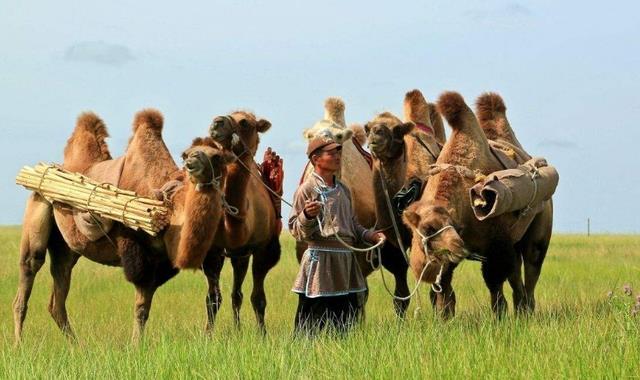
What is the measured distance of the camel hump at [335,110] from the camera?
991 centimetres

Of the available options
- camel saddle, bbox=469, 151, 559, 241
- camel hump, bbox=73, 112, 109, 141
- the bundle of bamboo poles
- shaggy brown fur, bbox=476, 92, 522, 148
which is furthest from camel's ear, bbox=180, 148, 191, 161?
shaggy brown fur, bbox=476, 92, 522, 148

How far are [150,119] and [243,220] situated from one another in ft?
5.08

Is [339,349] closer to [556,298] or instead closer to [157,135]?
[157,135]

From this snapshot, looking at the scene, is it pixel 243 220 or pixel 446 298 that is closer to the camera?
pixel 243 220

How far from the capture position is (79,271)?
17391mm

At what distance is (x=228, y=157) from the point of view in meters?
8.43

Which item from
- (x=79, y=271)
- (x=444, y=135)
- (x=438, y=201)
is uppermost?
(x=444, y=135)

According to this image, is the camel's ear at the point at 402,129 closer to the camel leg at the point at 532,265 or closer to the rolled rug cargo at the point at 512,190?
the rolled rug cargo at the point at 512,190

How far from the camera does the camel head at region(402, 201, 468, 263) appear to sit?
24.4ft

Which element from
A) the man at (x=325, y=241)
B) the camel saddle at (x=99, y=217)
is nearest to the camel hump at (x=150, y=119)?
the camel saddle at (x=99, y=217)

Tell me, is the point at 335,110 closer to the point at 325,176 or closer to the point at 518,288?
the point at 518,288

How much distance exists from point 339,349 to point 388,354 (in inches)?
14.3

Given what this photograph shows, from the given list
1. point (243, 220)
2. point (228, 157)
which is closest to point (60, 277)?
point (243, 220)

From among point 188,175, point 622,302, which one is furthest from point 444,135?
point 622,302
